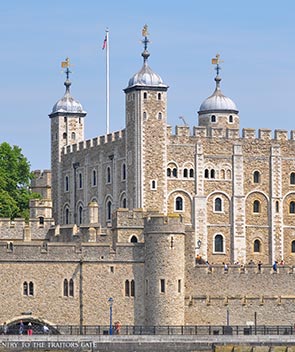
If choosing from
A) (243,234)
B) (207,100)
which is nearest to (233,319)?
(243,234)

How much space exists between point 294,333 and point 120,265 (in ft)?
33.4

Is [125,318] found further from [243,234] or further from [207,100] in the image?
[207,100]

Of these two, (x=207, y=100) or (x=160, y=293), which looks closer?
(x=160, y=293)

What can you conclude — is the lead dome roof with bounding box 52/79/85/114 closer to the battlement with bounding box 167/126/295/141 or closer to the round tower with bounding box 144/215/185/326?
the battlement with bounding box 167/126/295/141

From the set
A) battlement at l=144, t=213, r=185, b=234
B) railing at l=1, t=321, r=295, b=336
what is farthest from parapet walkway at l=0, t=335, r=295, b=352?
battlement at l=144, t=213, r=185, b=234

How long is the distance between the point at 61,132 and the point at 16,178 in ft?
35.4

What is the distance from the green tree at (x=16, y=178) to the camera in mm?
131375

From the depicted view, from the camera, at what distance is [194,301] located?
10625 centimetres

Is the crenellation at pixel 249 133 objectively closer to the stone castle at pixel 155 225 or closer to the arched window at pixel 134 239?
the stone castle at pixel 155 225

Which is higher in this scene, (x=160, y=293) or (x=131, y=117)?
(x=131, y=117)

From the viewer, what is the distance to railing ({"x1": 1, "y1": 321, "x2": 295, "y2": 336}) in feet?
337

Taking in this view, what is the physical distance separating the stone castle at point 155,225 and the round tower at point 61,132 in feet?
0.25

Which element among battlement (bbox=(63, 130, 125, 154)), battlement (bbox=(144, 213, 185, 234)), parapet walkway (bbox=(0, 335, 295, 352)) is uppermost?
battlement (bbox=(63, 130, 125, 154))

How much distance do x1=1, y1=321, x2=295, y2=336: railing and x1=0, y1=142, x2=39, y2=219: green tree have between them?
27370 millimetres
